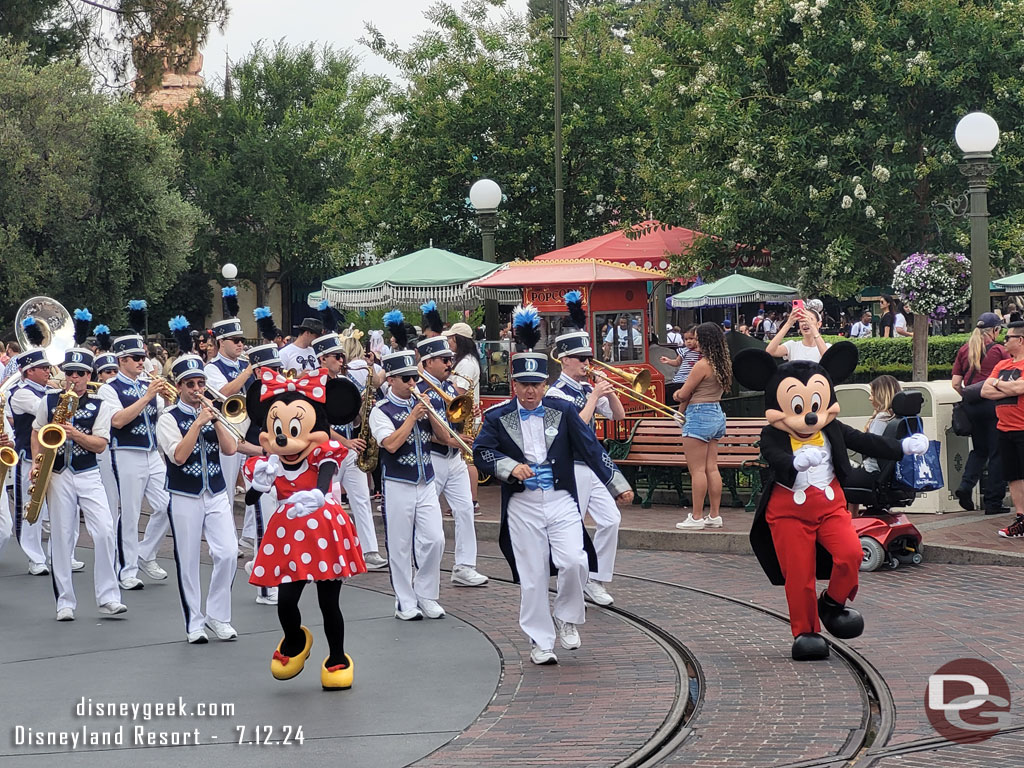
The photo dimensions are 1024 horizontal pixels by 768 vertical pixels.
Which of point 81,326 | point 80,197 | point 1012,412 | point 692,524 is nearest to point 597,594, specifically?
point 692,524

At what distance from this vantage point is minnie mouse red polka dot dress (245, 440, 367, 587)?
23.8ft

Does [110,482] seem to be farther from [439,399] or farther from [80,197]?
[80,197]

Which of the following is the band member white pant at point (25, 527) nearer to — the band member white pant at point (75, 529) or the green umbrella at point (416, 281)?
the band member white pant at point (75, 529)

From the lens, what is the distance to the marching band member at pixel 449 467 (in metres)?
10.1

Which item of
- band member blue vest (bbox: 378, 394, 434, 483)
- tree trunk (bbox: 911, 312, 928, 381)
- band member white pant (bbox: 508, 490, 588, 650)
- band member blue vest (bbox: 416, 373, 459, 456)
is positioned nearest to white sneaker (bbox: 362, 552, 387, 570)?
band member blue vest (bbox: 416, 373, 459, 456)

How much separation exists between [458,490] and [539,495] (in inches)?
93.9

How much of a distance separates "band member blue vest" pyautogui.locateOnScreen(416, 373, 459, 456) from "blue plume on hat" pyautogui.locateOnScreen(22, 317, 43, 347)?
484 centimetres

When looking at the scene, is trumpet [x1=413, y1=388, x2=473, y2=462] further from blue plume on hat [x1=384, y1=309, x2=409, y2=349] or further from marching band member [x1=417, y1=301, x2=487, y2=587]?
blue plume on hat [x1=384, y1=309, x2=409, y2=349]

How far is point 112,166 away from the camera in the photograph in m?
34.2

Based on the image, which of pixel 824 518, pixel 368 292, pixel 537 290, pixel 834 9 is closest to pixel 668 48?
pixel 834 9

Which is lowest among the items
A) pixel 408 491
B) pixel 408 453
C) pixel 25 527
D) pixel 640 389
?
pixel 25 527

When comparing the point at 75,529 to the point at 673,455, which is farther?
the point at 673,455

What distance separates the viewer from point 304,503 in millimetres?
7332

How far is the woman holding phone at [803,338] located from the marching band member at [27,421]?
5.56 metres
